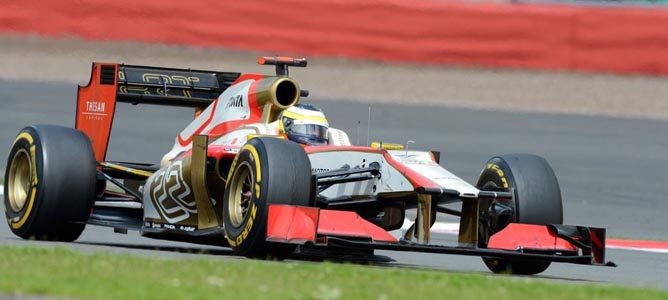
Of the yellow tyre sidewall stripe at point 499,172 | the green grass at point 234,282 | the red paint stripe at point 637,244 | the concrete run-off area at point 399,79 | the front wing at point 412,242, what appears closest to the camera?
the green grass at point 234,282

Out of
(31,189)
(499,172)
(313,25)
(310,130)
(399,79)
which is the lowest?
(31,189)

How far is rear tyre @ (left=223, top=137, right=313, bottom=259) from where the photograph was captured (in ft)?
31.3

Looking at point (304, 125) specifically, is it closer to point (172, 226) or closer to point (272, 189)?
Answer: point (172, 226)

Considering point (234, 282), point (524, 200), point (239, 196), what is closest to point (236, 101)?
point (239, 196)

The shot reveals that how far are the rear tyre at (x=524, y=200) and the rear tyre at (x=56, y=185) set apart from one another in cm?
309

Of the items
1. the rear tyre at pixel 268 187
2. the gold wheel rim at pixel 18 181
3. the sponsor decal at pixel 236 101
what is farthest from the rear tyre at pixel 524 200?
the gold wheel rim at pixel 18 181

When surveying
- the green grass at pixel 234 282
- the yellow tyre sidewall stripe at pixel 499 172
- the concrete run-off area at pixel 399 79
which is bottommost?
the green grass at pixel 234 282

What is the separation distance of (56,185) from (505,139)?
9125 millimetres

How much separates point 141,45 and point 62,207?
34.7 feet

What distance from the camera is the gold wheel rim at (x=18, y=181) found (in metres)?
11.8

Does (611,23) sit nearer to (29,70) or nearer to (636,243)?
(636,243)

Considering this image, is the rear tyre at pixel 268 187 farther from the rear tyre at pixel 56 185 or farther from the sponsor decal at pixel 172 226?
the rear tyre at pixel 56 185

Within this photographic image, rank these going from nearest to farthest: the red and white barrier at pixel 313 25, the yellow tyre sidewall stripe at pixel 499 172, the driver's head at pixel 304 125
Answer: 1. the yellow tyre sidewall stripe at pixel 499 172
2. the driver's head at pixel 304 125
3. the red and white barrier at pixel 313 25

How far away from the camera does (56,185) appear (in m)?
11.1
